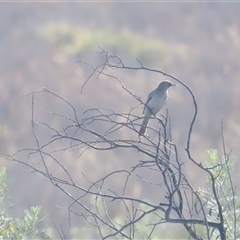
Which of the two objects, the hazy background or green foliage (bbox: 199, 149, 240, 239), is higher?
the hazy background

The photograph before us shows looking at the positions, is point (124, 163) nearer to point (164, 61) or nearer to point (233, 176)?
point (164, 61)

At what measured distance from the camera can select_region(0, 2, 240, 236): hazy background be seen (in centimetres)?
1603

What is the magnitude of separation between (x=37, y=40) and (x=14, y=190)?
9666mm

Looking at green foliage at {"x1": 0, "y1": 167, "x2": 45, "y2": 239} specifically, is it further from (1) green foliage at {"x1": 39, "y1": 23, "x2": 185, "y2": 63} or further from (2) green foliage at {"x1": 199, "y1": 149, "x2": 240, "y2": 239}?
(1) green foliage at {"x1": 39, "y1": 23, "x2": 185, "y2": 63}

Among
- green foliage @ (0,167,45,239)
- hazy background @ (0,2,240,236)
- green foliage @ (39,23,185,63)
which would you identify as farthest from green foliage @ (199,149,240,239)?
green foliage @ (39,23,185,63)

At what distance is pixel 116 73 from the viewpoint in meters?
20.5

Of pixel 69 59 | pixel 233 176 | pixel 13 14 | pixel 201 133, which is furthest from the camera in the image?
pixel 13 14

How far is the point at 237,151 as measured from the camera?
1600 centimetres

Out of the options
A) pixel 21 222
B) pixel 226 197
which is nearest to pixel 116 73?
pixel 21 222

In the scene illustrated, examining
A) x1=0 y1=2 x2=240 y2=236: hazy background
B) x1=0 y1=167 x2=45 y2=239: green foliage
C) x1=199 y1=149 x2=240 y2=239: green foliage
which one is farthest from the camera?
x1=0 y1=2 x2=240 y2=236: hazy background

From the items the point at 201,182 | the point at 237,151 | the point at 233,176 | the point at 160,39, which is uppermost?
the point at 160,39

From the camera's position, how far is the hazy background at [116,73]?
52.6 feet

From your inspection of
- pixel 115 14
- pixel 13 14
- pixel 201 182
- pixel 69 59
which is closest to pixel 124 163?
pixel 201 182

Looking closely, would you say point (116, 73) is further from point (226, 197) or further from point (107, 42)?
point (226, 197)
